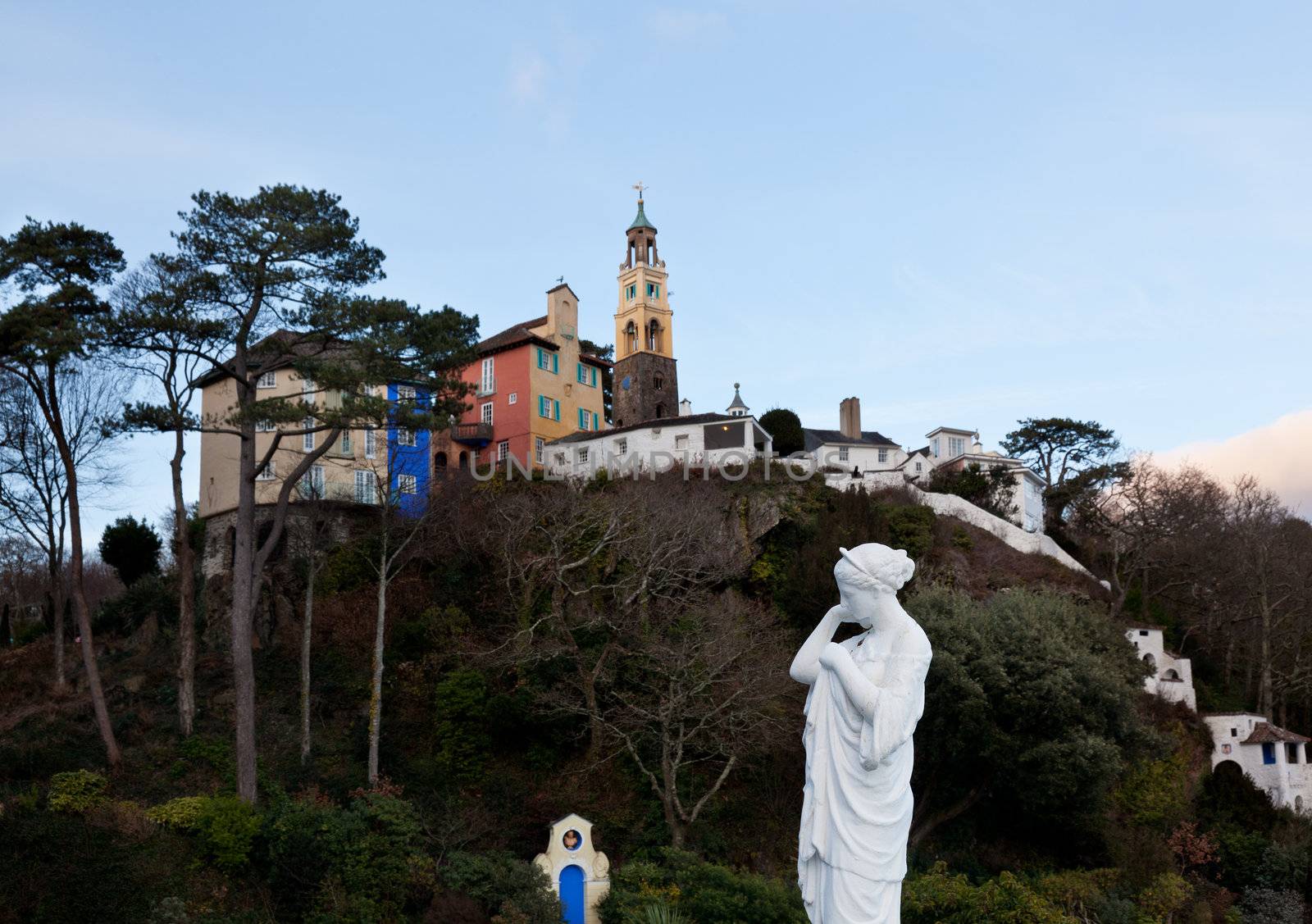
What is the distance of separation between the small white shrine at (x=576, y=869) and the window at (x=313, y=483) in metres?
13.0

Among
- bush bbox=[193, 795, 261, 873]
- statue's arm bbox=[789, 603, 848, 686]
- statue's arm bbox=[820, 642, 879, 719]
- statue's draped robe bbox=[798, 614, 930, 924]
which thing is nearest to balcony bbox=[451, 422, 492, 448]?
bush bbox=[193, 795, 261, 873]

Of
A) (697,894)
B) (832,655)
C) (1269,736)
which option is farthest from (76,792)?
(1269,736)

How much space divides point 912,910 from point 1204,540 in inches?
932

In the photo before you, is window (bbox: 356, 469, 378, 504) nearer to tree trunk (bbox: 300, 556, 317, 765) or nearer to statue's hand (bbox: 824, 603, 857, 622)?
tree trunk (bbox: 300, 556, 317, 765)

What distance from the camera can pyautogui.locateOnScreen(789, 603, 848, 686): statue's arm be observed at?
7.05 meters

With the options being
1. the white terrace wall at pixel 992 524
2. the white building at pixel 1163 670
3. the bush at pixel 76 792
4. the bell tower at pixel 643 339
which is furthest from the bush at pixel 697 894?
the bell tower at pixel 643 339

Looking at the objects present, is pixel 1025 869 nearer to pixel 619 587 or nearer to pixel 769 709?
pixel 769 709

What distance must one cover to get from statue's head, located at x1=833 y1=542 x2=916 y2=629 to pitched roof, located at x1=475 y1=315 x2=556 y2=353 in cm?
3758

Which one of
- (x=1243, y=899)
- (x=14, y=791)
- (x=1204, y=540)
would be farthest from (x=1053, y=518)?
(x=14, y=791)

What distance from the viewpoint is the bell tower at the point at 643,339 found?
5116 centimetres

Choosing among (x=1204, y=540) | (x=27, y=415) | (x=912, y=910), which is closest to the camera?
(x=912, y=910)

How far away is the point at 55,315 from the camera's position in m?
23.6

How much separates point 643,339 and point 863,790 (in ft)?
151

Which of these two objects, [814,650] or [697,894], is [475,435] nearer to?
[697,894]
